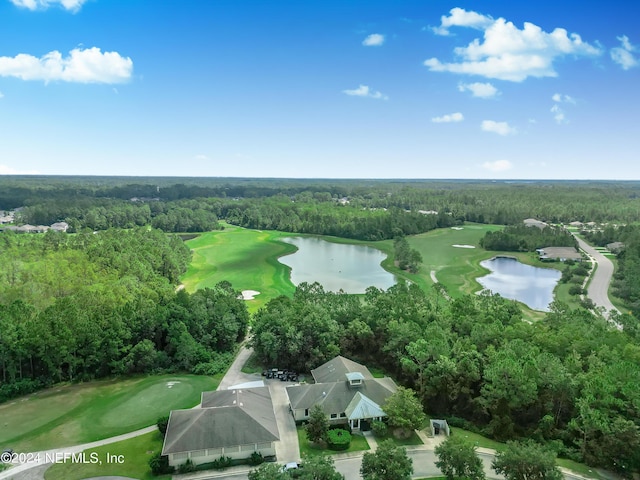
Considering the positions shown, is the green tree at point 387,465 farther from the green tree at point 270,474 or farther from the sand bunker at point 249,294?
the sand bunker at point 249,294

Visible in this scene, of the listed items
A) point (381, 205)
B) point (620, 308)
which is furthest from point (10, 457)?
point (381, 205)

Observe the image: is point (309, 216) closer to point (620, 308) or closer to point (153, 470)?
point (620, 308)

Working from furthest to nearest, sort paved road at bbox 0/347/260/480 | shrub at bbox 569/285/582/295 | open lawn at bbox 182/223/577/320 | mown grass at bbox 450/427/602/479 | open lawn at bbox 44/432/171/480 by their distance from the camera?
open lawn at bbox 182/223/577/320
shrub at bbox 569/285/582/295
mown grass at bbox 450/427/602/479
open lawn at bbox 44/432/171/480
paved road at bbox 0/347/260/480

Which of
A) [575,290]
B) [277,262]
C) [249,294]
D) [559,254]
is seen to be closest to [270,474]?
[249,294]

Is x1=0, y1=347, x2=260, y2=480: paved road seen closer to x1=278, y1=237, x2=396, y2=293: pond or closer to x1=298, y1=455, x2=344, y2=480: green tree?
x1=298, y1=455, x2=344, y2=480: green tree

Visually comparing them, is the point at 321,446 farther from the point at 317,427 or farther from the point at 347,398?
the point at 347,398

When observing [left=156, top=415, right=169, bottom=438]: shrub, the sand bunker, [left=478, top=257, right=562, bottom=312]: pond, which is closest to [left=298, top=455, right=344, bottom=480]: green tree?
[left=156, top=415, right=169, bottom=438]: shrub
